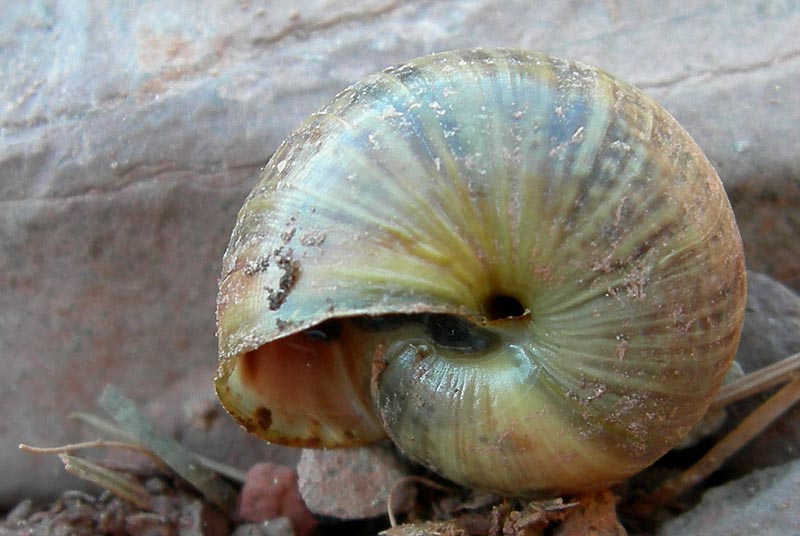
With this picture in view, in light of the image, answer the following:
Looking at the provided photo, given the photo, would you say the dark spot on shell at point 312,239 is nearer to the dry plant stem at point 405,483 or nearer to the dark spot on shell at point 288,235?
the dark spot on shell at point 288,235

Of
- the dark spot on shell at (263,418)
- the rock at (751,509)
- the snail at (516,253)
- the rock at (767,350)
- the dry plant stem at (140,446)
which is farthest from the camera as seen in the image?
the dry plant stem at (140,446)

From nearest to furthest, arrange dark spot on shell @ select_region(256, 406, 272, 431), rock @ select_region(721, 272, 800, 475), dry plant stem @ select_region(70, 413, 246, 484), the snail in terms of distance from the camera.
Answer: the snail → dark spot on shell @ select_region(256, 406, 272, 431) → rock @ select_region(721, 272, 800, 475) → dry plant stem @ select_region(70, 413, 246, 484)

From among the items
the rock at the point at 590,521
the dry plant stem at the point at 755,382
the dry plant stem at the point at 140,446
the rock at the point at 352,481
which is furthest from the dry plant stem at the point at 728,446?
the dry plant stem at the point at 140,446

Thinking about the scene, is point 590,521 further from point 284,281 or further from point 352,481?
point 284,281

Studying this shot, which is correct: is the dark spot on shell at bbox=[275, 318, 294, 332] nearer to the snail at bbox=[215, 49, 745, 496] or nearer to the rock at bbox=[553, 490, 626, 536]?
the snail at bbox=[215, 49, 745, 496]

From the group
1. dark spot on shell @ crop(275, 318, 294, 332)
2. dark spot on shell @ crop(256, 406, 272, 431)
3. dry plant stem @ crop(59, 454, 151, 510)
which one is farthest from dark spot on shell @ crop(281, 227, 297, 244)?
dry plant stem @ crop(59, 454, 151, 510)

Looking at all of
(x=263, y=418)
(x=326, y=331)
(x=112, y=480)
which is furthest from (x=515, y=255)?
(x=112, y=480)

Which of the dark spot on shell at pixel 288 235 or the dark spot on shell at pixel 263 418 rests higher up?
the dark spot on shell at pixel 288 235
